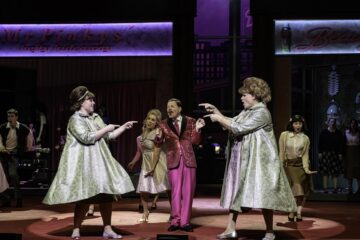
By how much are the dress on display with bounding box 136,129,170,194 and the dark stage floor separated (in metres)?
0.46

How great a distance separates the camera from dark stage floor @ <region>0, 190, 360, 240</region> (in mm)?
7410

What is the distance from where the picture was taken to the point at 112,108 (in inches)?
619

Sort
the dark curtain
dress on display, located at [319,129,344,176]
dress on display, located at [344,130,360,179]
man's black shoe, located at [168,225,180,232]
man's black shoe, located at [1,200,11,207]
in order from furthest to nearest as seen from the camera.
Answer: the dark curtain, dress on display, located at [319,129,344,176], dress on display, located at [344,130,360,179], man's black shoe, located at [1,200,11,207], man's black shoe, located at [168,225,180,232]

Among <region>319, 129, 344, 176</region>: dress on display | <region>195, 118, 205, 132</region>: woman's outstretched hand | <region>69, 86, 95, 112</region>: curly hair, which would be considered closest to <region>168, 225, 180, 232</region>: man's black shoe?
<region>195, 118, 205, 132</region>: woman's outstretched hand

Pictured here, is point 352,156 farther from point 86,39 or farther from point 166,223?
point 86,39

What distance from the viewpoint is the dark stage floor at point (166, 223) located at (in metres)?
7.41

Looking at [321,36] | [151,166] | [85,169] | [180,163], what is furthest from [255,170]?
[321,36]

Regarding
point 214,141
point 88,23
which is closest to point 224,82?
point 214,141

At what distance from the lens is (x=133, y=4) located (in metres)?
13.3

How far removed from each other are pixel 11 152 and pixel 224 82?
18.9 ft

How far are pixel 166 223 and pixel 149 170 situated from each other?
0.97 m

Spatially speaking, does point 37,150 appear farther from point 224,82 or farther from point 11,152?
point 224,82

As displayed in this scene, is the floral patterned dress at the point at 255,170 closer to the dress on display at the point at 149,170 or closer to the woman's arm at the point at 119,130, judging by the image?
the woman's arm at the point at 119,130

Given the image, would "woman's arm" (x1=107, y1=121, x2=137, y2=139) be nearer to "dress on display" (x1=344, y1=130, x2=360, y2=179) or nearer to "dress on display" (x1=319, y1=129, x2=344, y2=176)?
"dress on display" (x1=319, y1=129, x2=344, y2=176)
